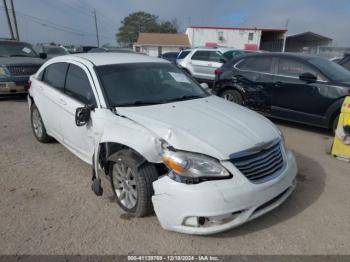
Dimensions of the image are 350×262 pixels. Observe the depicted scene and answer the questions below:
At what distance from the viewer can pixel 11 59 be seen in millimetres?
9039

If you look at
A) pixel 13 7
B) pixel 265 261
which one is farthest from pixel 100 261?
pixel 13 7

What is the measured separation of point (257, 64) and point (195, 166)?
5.05 meters

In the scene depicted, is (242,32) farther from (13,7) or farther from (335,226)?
(335,226)

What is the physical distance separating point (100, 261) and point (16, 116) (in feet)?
19.9

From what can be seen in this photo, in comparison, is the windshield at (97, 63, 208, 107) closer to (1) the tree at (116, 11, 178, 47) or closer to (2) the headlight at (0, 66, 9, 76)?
(2) the headlight at (0, 66, 9, 76)

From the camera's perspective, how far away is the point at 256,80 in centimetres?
679

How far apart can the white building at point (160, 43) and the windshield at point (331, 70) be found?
130ft

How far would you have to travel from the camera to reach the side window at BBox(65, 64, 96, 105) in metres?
3.66

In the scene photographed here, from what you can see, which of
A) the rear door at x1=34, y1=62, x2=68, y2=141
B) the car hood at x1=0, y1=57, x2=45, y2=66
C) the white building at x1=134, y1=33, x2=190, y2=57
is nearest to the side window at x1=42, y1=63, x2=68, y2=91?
the rear door at x1=34, y1=62, x2=68, y2=141

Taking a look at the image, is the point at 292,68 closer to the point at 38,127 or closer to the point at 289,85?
the point at 289,85

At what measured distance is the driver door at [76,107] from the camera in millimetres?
3613

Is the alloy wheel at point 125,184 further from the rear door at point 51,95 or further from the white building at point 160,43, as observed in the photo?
the white building at point 160,43

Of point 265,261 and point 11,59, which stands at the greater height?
point 11,59

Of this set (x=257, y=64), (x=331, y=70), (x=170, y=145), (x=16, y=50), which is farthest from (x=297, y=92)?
(x=16, y=50)
